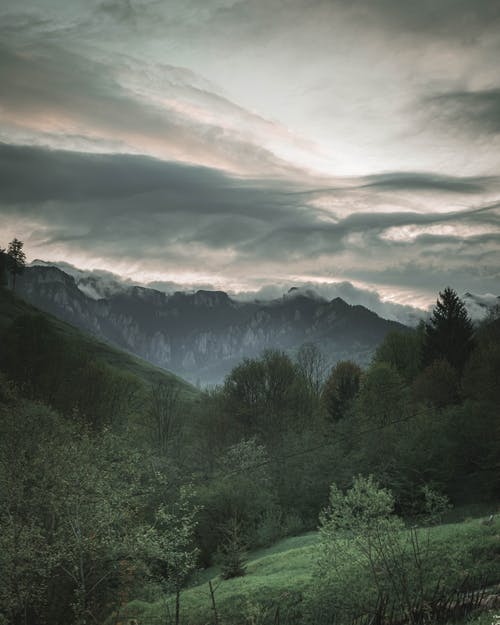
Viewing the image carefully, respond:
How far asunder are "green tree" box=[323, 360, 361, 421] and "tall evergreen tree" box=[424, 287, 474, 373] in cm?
1695

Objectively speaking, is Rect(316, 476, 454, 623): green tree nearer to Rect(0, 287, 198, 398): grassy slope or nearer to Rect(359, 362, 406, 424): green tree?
Rect(359, 362, 406, 424): green tree

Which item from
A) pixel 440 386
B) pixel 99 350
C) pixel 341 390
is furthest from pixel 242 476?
pixel 99 350

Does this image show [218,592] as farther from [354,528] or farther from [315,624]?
[354,528]

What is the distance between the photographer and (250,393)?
83188 millimetres

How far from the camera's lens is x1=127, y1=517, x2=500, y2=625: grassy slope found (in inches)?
942

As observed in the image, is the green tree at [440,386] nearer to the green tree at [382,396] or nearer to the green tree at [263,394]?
the green tree at [382,396]

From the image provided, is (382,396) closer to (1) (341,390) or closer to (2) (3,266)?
(1) (341,390)

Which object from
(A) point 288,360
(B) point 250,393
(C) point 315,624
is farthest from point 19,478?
(A) point 288,360

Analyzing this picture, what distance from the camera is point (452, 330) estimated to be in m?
72.8

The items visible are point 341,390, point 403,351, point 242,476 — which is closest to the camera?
point 242,476

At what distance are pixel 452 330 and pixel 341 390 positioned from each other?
79.9 ft

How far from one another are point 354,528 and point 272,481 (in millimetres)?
37945

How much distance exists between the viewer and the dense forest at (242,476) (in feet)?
78.5

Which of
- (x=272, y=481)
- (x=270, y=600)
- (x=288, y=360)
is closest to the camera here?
(x=270, y=600)
